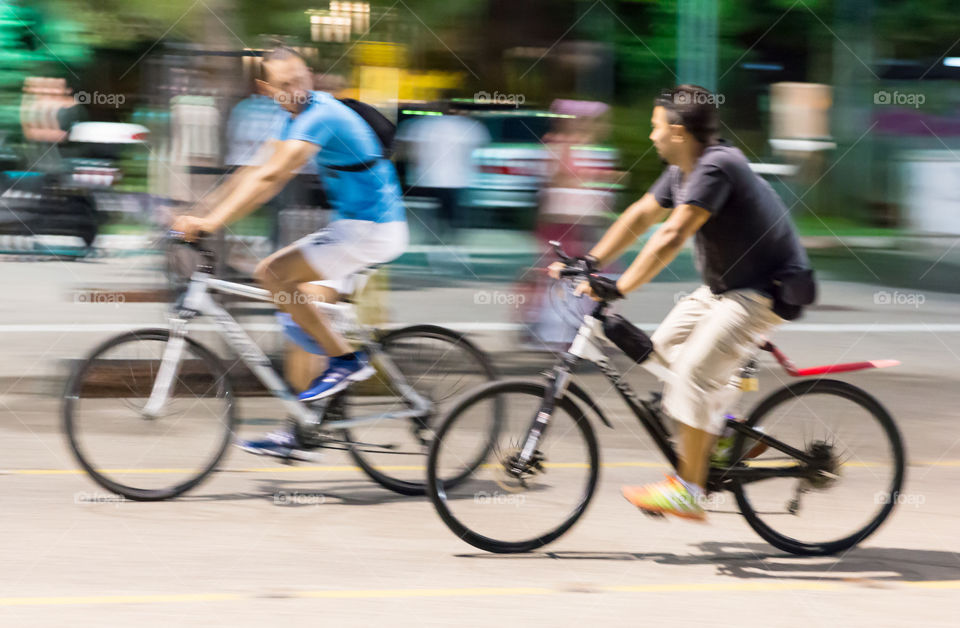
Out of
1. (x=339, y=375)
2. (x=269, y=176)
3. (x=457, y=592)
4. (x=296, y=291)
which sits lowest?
(x=457, y=592)

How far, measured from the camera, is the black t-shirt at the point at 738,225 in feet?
15.1

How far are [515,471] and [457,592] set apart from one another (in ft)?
1.99

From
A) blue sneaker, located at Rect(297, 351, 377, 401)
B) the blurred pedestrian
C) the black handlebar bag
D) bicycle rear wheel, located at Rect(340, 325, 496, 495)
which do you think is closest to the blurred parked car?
the blurred pedestrian

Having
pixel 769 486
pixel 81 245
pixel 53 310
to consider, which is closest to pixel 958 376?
pixel 769 486

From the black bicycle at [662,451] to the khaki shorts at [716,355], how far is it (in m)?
0.09

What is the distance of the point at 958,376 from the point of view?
870cm

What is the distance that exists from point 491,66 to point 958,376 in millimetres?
4862

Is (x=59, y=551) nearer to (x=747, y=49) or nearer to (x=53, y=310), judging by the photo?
(x=53, y=310)

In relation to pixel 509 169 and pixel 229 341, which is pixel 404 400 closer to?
pixel 229 341

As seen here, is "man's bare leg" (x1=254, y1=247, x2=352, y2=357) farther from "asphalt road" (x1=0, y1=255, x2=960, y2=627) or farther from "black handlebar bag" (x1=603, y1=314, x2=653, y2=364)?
"black handlebar bag" (x1=603, y1=314, x2=653, y2=364)

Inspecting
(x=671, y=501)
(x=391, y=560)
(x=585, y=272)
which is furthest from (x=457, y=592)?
(x=585, y=272)

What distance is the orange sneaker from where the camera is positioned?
4824 mm

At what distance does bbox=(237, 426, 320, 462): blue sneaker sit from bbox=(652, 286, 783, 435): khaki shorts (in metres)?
1.60

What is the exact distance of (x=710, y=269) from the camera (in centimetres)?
486
